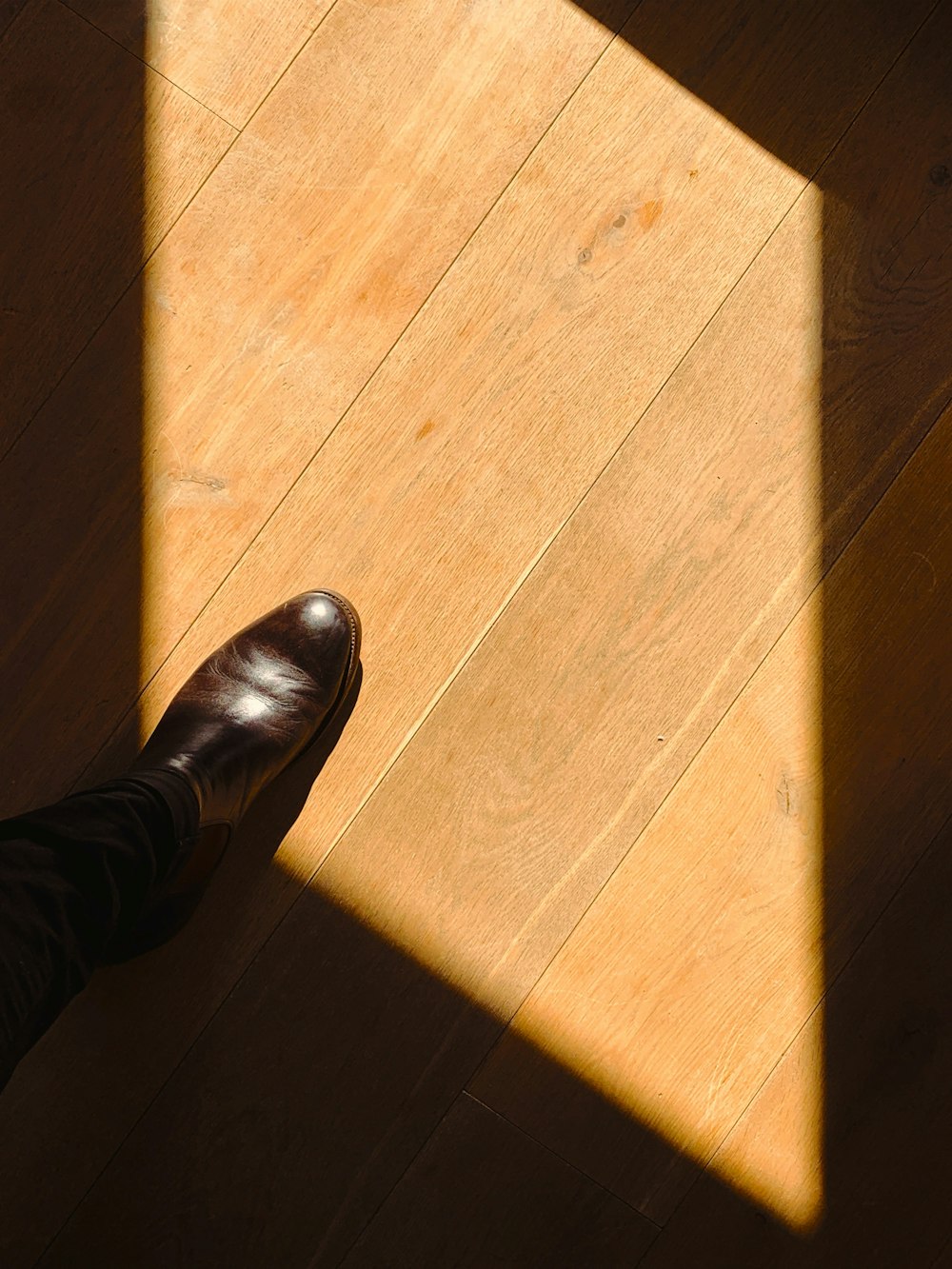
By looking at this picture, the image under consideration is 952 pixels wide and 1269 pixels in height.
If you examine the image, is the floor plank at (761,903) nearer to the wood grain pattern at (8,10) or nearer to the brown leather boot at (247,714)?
the brown leather boot at (247,714)

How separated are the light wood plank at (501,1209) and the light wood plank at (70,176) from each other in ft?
3.19

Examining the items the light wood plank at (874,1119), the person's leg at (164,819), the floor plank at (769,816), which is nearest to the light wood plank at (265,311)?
the person's leg at (164,819)

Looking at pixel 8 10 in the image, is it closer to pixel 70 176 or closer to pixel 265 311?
pixel 70 176

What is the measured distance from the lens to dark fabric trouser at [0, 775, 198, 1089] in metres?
0.95

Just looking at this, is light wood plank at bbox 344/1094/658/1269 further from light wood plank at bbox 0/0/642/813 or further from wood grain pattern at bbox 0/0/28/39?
wood grain pattern at bbox 0/0/28/39

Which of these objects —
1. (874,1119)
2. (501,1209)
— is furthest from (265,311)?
(874,1119)

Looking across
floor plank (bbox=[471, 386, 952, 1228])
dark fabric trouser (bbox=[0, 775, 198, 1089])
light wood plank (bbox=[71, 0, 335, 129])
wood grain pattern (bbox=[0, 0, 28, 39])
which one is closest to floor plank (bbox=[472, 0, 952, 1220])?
floor plank (bbox=[471, 386, 952, 1228])

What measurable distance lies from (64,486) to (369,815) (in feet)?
1.94

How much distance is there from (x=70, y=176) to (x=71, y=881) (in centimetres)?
92

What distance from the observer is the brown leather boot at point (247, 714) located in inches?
48.3

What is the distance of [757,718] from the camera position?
1301 millimetres

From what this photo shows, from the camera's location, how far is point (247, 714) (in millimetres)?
1268

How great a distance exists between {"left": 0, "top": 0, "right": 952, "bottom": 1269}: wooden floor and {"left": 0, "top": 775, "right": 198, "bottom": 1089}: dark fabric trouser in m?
0.17

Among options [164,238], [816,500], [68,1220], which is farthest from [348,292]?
[68,1220]
